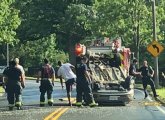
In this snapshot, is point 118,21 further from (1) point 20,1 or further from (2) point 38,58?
(2) point 38,58

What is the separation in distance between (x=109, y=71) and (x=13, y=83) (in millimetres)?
4920

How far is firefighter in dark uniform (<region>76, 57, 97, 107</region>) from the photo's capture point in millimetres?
20328

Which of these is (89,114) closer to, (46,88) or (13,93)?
(13,93)

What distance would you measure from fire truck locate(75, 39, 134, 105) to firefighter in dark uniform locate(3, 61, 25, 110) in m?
2.87

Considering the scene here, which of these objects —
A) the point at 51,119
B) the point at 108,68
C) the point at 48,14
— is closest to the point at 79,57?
the point at 108,68

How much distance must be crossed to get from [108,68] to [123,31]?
905 inches

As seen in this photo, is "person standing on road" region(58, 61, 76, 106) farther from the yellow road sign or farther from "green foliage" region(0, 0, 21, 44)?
"green foliage" region(0, 0, 21, 44)

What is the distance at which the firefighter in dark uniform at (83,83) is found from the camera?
66.7 feet

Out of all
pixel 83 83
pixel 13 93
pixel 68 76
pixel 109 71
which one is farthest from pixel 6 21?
pixel 13 93

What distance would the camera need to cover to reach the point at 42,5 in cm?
6362

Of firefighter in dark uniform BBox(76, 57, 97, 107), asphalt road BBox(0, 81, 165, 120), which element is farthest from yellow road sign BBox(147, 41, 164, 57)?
firefighter in dark uniform BBox(76, 57, 97, 107)

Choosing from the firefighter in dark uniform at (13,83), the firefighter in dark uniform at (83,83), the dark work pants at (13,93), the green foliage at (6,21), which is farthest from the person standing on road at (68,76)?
the green foliage at (6,21)

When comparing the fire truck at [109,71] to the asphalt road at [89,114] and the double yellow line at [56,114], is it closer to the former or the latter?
the asphalt road at [89,114]

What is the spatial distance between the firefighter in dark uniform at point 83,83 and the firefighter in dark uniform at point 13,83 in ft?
6.58
